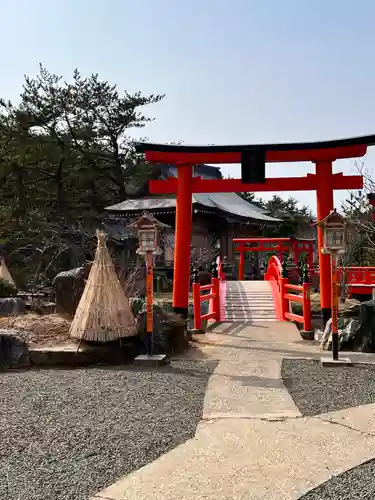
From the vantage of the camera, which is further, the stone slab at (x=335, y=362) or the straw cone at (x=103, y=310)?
the straw cone at (x=103, y=310)

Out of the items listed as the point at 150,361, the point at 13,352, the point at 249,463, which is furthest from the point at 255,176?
the point at 249,463

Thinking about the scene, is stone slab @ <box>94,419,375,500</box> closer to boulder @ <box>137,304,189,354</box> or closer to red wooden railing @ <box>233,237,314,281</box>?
boulder @ <box>137,304,189,354</box>

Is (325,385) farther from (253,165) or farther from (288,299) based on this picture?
(288,299)

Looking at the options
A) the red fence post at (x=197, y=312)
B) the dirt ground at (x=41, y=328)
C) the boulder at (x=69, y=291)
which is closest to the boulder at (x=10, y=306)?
the boulder at (x=69, y=291)

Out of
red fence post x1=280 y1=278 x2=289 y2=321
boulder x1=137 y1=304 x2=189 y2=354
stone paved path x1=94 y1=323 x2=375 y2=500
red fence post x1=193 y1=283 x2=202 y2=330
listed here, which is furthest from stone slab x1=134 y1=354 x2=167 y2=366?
red fence post x1=280 y1=278 x2=289 y2=321

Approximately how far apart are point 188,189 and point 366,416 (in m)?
6.57

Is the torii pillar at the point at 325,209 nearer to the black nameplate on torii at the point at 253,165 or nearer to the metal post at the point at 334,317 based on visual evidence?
the black nameplate on torii at the point at 253,165

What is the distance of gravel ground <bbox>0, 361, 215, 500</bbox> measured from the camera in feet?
9.70

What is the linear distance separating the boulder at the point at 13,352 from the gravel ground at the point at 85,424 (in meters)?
0.32

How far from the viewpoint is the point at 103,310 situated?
667cm

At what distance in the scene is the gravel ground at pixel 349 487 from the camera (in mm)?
2717

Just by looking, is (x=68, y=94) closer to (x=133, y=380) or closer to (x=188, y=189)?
(x=188, y=189)

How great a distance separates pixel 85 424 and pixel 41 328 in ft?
12.3

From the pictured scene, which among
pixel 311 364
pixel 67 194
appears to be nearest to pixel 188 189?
pixel 311 364
